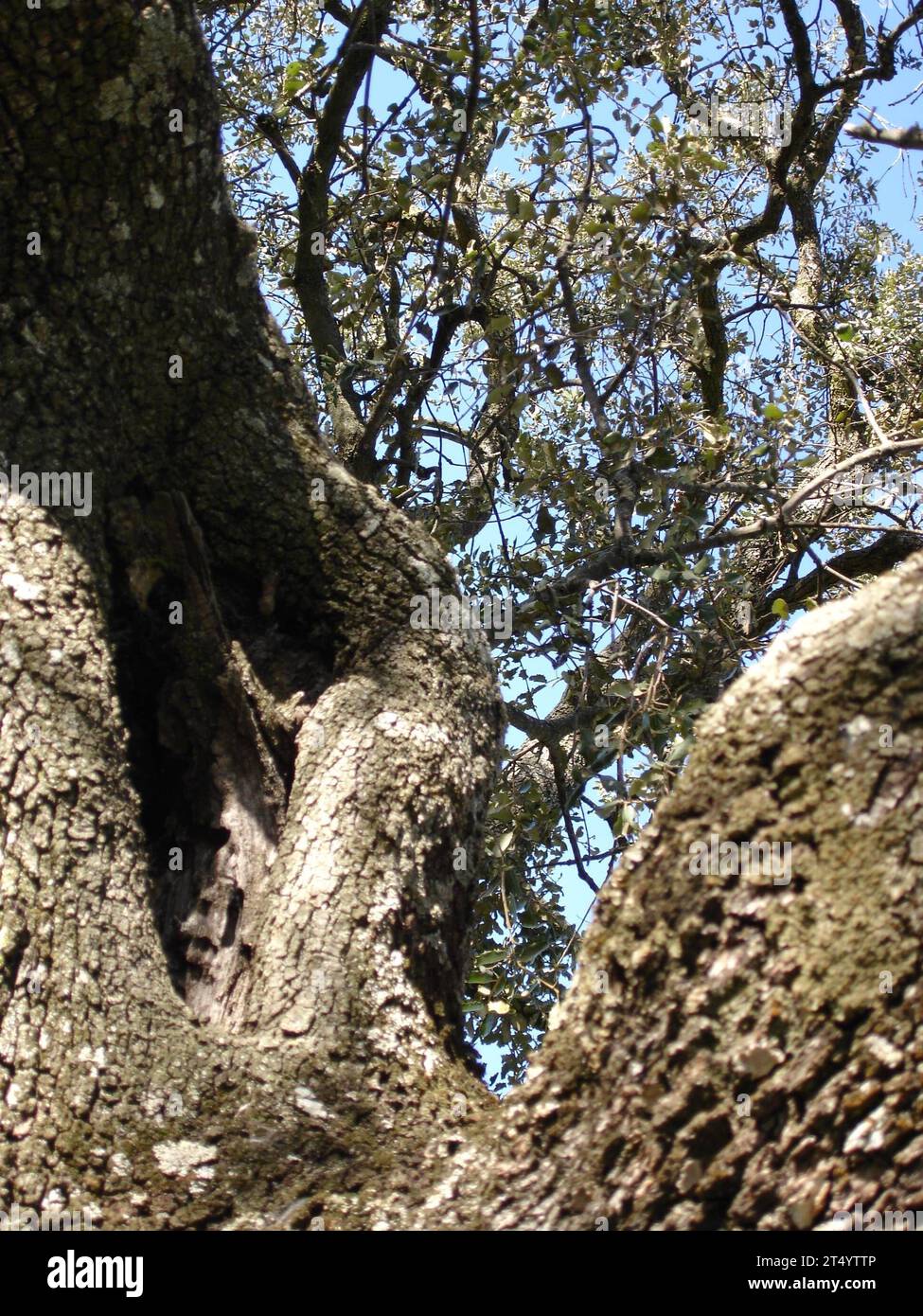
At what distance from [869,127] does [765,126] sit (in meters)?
5.15

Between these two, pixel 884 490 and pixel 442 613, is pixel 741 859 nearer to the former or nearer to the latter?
pixel 442 613

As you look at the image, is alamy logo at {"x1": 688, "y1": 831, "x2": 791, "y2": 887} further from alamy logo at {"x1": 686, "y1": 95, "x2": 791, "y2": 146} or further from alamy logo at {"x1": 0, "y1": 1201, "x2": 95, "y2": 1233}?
alamy logo at {"x1": 686, "y1": 95, "x2": 791, "y2": 146}

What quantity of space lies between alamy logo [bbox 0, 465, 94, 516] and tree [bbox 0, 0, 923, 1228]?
0.02 meters

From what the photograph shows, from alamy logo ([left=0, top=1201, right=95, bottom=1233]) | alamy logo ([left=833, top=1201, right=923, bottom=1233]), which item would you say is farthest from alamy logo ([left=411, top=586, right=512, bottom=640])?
alamy logo ([left=833, top=1201, right=923, bottom=1233])

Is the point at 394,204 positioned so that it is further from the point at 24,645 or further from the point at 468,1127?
the point at 468,1127

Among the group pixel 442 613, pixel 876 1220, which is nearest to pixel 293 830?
pixel 442 613

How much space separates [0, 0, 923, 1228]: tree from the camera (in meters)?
1.76

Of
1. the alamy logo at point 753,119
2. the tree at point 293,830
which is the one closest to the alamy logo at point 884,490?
the tree at point 293,830

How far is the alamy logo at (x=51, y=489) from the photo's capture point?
2574 mm
